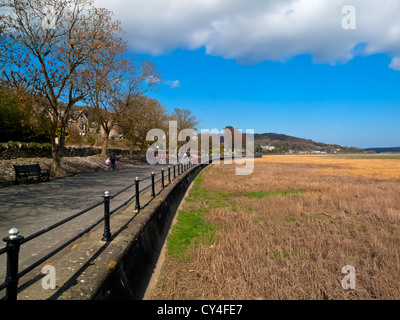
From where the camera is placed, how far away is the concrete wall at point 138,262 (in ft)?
11.8

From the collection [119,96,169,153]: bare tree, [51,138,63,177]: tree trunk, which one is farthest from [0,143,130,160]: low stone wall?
[119,96,169,153]: bare tree

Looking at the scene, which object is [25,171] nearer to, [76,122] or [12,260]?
[76,122]

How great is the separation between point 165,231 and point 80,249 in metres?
4.23

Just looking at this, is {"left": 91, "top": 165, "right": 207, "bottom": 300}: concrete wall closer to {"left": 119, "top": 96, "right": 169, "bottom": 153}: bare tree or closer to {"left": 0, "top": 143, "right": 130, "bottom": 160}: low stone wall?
{"left": 0, "top": 143, "right": 130, "bottom": 160}: low stone wall

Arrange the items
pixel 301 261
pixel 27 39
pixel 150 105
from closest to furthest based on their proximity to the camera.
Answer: pixel 301 261, pixel 27 39, pixel 150 105

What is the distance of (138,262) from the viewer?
16.5 ft

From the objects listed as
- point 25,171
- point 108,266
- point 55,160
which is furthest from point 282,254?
point 55,160

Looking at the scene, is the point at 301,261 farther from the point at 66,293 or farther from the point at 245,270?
the point at 66,293

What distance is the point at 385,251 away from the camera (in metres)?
5.91

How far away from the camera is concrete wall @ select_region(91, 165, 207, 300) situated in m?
3.60

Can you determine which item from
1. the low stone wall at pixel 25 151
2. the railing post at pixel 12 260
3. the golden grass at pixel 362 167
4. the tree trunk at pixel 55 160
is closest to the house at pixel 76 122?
the low stone wall at pixel 25 151
